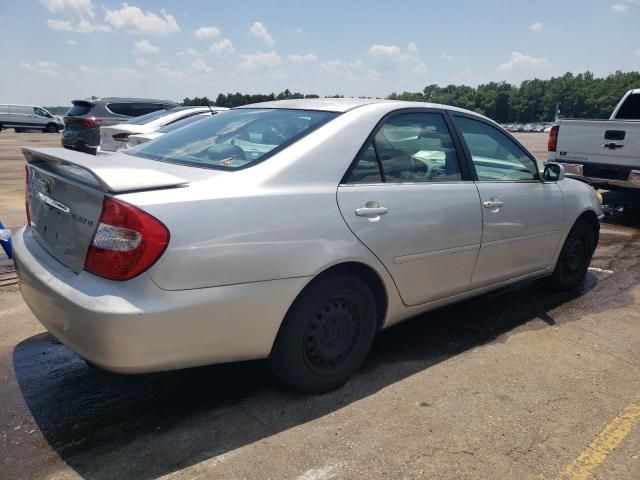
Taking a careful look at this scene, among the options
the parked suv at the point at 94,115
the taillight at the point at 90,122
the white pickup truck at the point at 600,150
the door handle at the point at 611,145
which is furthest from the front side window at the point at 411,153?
the taillight at the point at 90,122

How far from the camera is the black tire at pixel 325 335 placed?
281cm

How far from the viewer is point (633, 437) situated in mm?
2756

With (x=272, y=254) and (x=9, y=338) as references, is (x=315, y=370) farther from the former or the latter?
(x=9, y=338)

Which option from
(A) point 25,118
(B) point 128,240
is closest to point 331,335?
(B) point 128,240

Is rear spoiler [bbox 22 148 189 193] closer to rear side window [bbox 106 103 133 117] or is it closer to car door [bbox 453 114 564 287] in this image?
car door [bbox 453 114 564 287]

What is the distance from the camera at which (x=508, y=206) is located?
12.7 ft

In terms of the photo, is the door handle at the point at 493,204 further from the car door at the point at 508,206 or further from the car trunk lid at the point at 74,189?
the car trunk lid at the point at 74,189

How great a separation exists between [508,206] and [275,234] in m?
2.02

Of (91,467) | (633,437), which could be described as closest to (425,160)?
(633,437)

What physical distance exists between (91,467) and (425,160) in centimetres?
251

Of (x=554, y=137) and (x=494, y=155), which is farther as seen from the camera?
(x=554, y=137)

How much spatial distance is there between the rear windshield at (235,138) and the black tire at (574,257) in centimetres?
273

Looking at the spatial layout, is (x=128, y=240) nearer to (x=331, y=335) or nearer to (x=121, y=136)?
(x=331, y=335)

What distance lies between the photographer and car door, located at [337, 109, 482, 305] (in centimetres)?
303
